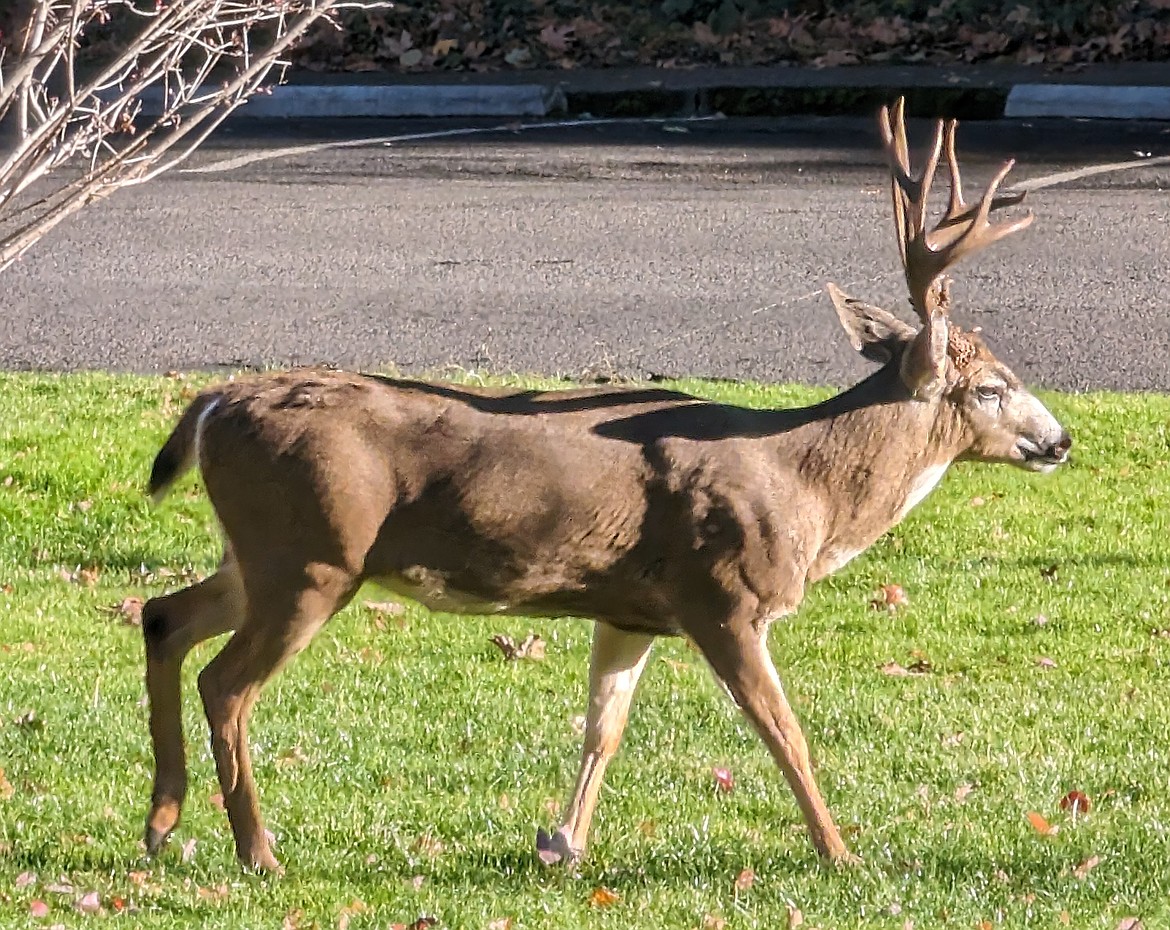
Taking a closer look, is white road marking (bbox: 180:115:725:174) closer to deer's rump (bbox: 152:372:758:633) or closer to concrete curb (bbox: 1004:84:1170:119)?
concrete curb (bbox: 1004:84:1170:119)

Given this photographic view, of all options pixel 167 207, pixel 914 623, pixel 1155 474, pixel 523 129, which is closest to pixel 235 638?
pixel 914 623

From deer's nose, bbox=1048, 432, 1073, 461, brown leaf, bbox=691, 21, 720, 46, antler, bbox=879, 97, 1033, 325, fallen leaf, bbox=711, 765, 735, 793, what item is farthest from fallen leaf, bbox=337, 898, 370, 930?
brown leaf, bbox=691, 21, 720, 46

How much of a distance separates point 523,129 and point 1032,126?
391cm

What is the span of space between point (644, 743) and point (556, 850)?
984 millimetres

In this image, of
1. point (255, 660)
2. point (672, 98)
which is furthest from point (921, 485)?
point (672, 98)

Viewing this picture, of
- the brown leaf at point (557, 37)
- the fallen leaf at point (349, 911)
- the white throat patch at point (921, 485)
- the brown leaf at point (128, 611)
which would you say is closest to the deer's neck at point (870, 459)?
the white throat patch at point (921, 485)

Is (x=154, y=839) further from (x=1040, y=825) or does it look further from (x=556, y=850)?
(x=1040, y=825)

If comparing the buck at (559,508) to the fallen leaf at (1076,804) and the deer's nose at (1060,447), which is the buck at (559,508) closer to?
the deer's nose at (1060,447)

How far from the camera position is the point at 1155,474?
845cm

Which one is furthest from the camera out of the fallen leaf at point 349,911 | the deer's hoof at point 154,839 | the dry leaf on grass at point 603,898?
the deer's hoof at point 154,839

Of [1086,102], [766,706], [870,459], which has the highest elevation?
[870,459]

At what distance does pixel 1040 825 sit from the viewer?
5.18m

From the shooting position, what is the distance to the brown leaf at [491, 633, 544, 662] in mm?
6746

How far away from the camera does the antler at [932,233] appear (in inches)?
195
